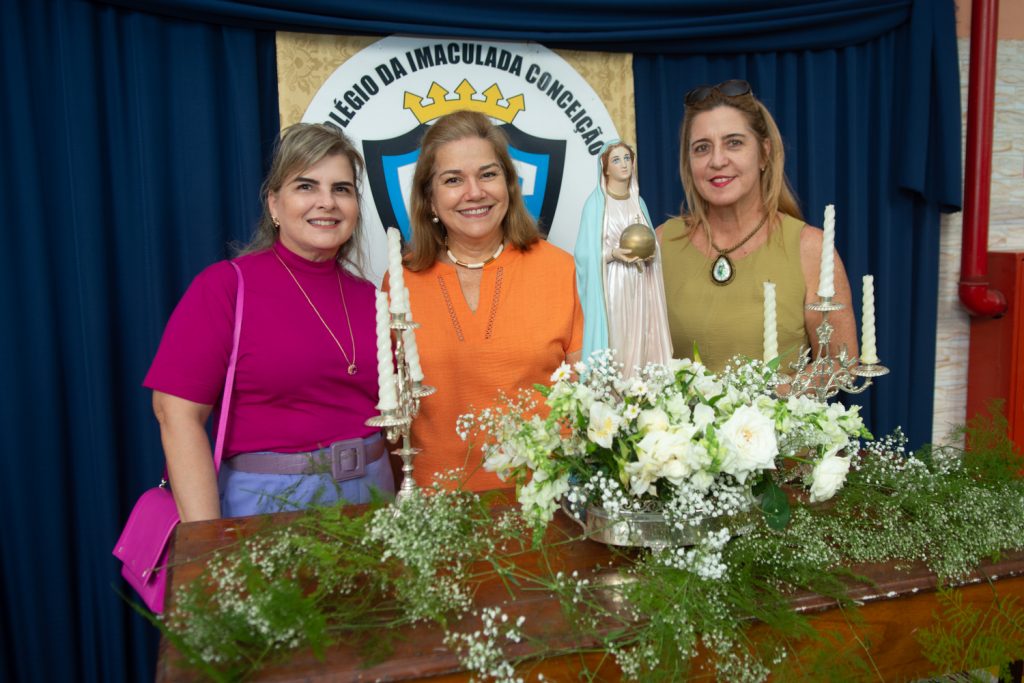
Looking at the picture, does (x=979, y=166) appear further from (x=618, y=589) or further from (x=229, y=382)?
(x=229, y=382)

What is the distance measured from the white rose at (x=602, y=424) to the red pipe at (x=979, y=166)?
3085 millimetres

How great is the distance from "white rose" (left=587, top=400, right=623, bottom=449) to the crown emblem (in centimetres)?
190

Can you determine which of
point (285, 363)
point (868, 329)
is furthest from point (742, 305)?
point (285, 363)

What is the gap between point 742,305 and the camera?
2400 millimetres

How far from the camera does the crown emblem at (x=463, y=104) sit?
9.79 ft

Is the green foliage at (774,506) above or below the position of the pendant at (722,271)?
below

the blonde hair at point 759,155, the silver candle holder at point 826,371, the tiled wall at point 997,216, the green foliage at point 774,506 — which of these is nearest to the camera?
the green foliage at point 774,506

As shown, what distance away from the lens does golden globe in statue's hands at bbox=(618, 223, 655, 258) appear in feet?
6.54

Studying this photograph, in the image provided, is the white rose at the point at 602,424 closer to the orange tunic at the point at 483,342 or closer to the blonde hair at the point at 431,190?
the orange tunic at the point at 483,342

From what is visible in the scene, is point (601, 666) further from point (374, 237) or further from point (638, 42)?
point (638, 42)

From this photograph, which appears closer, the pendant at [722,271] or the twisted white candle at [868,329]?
the twisted white candle at [868,329]

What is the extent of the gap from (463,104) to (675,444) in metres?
2.15

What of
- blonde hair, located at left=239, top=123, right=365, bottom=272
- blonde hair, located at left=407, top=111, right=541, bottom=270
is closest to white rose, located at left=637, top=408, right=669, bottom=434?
blonde hair, located at left=407, top=111, right=541, bottom=270

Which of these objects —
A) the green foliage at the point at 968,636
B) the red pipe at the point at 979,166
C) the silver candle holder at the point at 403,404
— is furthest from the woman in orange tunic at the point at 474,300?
the red pipe at the point at 979,166
